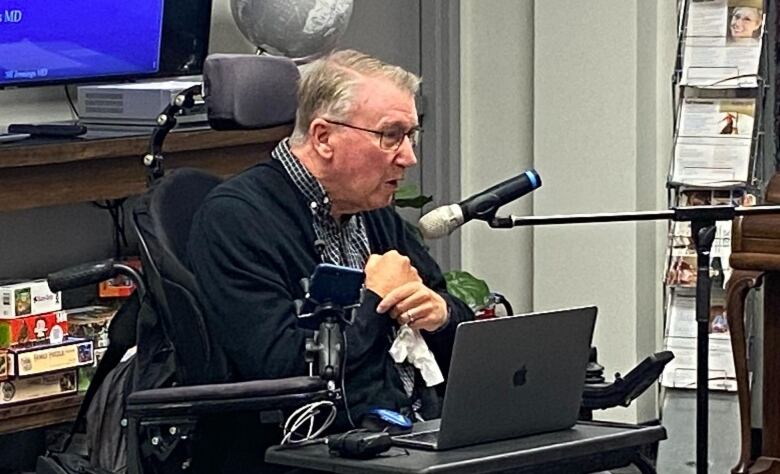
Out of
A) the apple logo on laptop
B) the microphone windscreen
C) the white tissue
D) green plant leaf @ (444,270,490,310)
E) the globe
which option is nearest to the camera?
the apple logo on laptop

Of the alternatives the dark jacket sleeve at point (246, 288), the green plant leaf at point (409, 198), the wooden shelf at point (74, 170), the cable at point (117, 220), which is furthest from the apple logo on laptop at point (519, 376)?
the green plant leaf at point (409, 198)

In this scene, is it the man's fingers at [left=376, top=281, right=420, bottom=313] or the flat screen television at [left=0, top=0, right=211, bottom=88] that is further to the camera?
the flat screen television at [left=0, top=0, right=211, bottom=88]

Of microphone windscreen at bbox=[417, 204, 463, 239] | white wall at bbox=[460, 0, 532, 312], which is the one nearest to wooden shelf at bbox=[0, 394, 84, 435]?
microphone windscreen at bbox=[417, 204, 463, 239]

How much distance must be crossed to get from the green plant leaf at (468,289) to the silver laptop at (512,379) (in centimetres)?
175

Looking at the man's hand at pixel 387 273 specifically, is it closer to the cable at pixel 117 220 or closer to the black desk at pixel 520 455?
the black desk at pixel 520 455

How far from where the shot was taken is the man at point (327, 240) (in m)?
2.49

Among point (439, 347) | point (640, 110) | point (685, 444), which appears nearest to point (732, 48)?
point (640, 110)

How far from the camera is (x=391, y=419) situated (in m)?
2.43

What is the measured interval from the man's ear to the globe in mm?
1043

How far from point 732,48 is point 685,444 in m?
1.10

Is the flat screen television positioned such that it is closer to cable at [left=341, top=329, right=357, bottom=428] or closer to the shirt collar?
the shirt collar

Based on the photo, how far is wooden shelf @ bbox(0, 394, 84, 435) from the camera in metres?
3.27

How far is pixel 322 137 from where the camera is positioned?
2.63 meters

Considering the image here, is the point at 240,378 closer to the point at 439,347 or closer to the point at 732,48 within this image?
the point at 439,347
